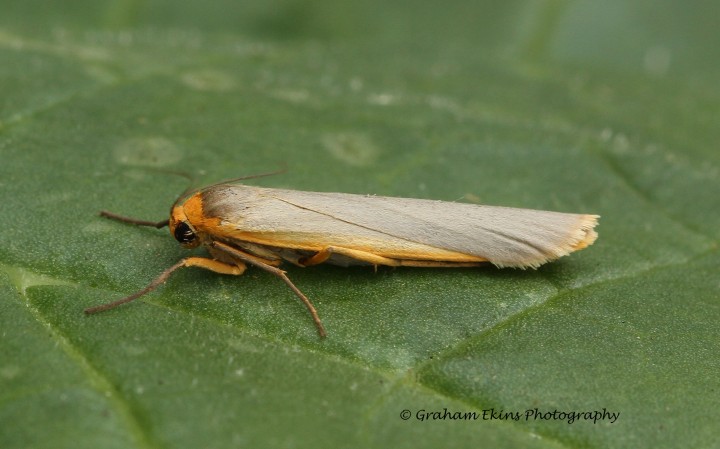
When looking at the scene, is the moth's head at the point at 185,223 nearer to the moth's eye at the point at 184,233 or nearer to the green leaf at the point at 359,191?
the moth's eye at the point at 184,233

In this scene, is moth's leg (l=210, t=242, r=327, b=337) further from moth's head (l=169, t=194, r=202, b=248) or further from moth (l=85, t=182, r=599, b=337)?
moth's head (l=169, t=194, r=202, b=248)

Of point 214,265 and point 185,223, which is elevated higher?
point 185,223

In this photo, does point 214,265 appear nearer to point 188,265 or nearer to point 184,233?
point 188,265

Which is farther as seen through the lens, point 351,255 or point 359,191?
point 359,191

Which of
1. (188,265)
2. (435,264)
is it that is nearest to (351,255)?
(435,264)

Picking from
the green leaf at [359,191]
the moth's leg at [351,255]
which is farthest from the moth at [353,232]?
the green leaf at [359,191]

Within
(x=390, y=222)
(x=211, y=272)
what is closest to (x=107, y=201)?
(x=211, y=272)
